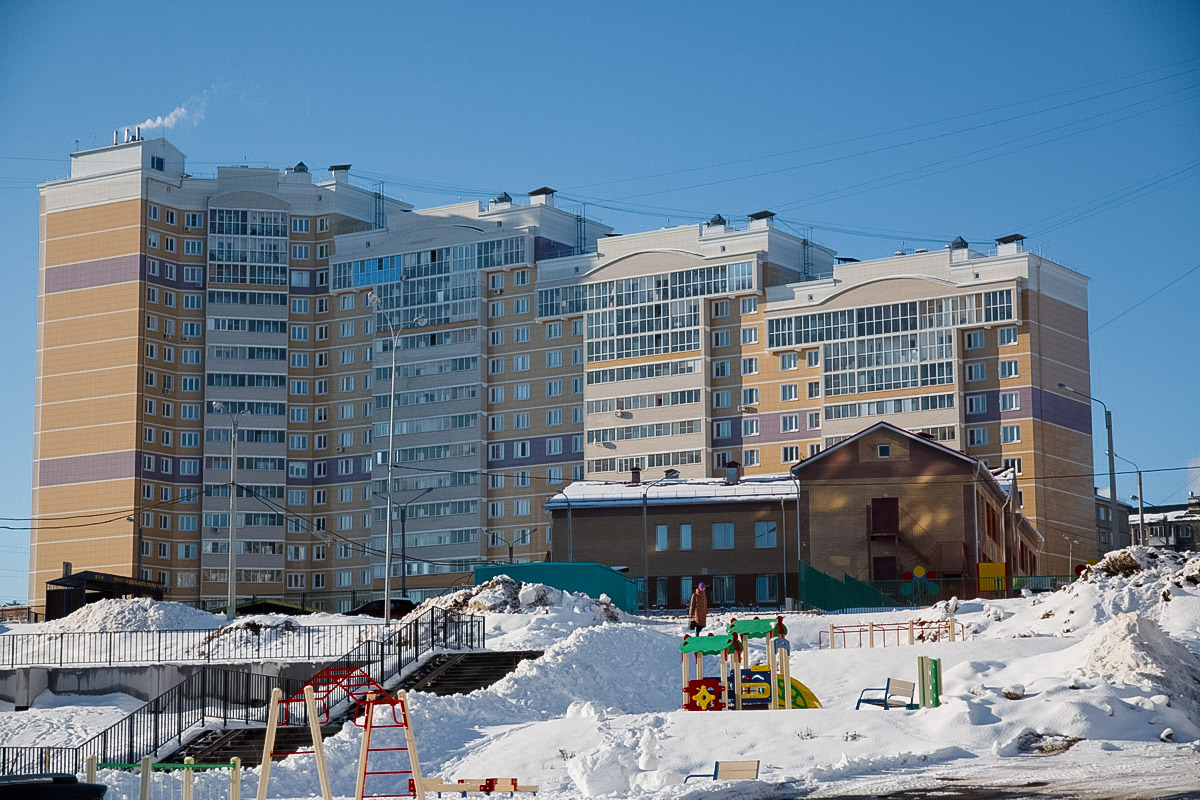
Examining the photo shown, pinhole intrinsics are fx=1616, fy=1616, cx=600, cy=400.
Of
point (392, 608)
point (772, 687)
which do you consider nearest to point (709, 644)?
point (772, 687)

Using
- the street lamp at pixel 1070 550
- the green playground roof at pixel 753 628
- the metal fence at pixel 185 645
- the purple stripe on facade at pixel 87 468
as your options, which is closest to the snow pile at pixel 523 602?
the metal fence at pixel 185 645

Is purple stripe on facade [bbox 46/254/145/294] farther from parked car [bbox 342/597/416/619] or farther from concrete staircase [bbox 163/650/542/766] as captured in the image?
concrete staircase [bbox 163/650/542/766]

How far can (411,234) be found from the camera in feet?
437

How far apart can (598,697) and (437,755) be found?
929 centimetres

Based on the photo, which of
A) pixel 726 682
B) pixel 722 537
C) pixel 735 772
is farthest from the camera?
pixel 722 537

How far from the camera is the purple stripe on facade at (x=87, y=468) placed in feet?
428

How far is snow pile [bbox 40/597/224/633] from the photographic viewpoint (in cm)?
5769

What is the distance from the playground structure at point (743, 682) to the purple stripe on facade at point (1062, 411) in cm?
8326

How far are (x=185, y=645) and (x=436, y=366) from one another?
264 ft

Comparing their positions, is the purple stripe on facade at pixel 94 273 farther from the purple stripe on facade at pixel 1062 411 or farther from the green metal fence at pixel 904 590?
the green metal fence at pixel 904 590

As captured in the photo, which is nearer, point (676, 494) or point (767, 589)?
point (676, 494)

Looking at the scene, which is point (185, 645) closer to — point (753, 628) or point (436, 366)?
point (753, 628)

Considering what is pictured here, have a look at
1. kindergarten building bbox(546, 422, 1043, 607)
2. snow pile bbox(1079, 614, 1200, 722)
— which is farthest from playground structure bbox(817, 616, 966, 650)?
kindergarten building bbox(546, 422, 1043, 607)

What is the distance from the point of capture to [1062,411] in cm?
11644
